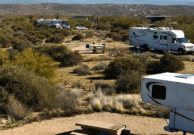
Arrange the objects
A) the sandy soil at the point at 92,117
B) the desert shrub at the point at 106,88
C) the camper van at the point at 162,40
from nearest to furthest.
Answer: the sandy soil at the point at 92,117, the desert shrub at the point at 106,88, the camper van at the point at 162,40

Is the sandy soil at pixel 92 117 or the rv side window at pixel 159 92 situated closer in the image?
the rv side window at pixel 159 92

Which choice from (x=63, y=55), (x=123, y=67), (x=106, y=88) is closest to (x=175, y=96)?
(x=106, y=88)

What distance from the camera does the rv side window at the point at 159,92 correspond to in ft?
24.1

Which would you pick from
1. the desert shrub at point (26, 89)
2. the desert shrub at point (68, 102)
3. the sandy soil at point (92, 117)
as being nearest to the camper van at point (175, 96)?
the sandy soil at point (92, 117)

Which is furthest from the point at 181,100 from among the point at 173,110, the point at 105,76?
the point at 105,76

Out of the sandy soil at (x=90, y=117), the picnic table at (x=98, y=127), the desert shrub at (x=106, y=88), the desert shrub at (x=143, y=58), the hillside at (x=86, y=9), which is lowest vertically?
the sandy soil at (x=90, y=117)

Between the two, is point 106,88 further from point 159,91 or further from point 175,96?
point 175,96

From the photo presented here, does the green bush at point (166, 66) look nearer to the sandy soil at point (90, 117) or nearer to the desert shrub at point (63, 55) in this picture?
the desert shrub at point (63, 55)

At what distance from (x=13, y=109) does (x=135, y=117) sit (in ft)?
14.7

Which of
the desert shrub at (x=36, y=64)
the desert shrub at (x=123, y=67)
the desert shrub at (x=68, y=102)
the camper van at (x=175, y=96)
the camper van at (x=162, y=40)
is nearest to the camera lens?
the camper van at (x=175, y=96)

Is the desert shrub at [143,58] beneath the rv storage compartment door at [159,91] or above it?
beneath

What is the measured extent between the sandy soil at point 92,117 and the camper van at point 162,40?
1731 centimetres

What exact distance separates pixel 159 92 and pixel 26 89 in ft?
16.9

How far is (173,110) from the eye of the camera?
725 cm
